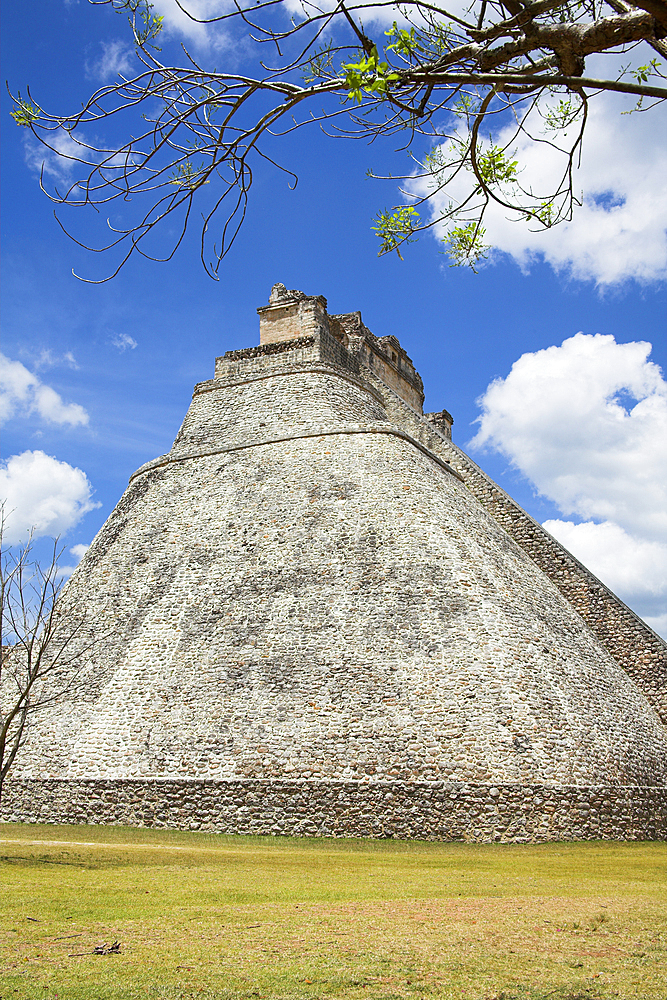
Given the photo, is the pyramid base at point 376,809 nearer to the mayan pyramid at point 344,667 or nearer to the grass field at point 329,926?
the mayan pyramid at point 344,667

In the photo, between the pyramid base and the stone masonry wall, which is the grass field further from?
the stone masonry wall

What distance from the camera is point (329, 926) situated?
611 cm

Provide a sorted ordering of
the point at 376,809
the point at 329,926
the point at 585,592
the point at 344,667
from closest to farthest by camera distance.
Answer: the point at 329,926, the point at 376,809, the point at 344,667, the point at 585,592

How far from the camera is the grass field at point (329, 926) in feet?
15.1

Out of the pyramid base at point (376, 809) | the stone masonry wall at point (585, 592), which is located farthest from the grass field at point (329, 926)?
the stone masonry wall at point (585, 592)

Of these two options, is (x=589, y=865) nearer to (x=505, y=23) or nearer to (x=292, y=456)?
(x=505, y=23)

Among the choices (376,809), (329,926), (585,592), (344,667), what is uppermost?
(585,592)

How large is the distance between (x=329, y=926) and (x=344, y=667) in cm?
829

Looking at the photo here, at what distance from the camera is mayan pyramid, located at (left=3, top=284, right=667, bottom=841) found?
12789mm

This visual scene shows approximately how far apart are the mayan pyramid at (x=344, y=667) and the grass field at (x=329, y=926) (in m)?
1.82

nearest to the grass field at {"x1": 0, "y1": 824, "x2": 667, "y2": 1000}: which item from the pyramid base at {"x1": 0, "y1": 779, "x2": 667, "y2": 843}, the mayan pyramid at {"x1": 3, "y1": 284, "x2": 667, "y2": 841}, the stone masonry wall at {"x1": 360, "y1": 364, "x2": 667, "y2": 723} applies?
the pyramid base at {"x1": 0, "y1": 779, "x2": 667, "y2": 843}

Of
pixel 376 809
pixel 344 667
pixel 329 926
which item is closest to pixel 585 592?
pixel 344 667

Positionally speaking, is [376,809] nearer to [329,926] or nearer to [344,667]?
[344,667]

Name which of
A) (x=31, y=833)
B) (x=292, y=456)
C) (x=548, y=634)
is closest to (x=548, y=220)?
(x=548, y=634)
